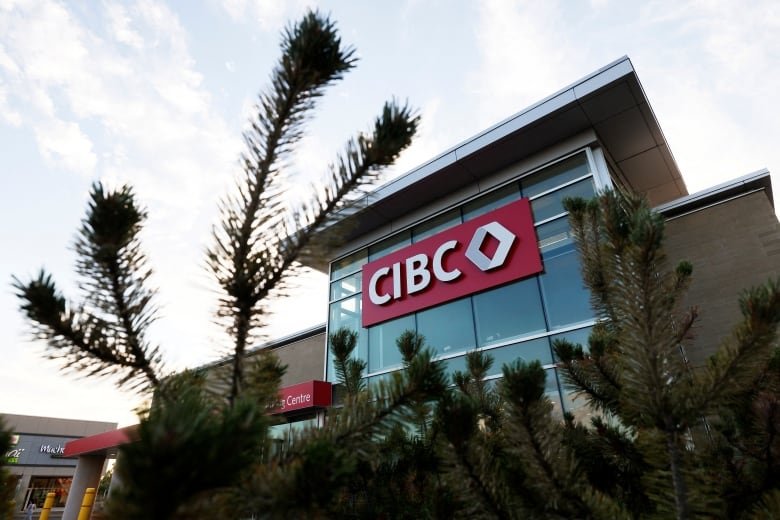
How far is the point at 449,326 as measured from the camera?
31.1 feet

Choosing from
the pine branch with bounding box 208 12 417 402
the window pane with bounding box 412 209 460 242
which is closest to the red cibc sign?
the window pane with bounding box 412 209 460 242

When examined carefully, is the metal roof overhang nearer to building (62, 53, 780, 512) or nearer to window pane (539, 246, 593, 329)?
building (62, 53, 780, 512)

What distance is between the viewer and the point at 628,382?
138 centimetres

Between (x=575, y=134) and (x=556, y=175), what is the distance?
0.94 meters

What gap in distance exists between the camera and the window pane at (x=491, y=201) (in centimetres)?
979

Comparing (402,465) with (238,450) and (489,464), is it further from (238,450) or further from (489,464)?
(238,450)

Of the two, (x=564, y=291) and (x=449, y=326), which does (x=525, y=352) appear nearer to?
(x=564, y=291)

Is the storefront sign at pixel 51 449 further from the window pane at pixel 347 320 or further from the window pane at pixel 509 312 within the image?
the window pane at pixel 509 312

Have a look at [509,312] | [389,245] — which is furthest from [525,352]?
[389,245]

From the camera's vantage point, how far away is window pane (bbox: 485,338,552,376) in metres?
7.75

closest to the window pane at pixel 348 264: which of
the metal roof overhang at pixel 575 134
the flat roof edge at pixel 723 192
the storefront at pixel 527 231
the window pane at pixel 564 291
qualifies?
the storefront at pixel 527 231

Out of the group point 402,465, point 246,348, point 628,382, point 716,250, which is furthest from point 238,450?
point 716,250

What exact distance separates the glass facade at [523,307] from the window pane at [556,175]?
0.8 inches

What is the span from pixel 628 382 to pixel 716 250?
7.75 metres
